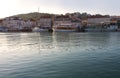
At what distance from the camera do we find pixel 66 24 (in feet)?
470

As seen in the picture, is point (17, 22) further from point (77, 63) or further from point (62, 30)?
point (77, 63)

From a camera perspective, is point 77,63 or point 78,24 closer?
point 77,63

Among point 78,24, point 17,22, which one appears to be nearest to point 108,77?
point 78,24

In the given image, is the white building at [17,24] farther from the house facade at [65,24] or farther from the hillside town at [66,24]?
the house facade at [65,24]

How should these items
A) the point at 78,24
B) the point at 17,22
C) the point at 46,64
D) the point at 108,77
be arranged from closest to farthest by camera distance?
the point at 108,77 < the point at 46,64 < the point at 78,24 < the point at 17,22

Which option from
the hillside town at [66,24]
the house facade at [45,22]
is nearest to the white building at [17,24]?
the hillside town at [66,24]

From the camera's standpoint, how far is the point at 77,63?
21.5 meters

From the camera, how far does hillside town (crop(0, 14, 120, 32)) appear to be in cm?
13788

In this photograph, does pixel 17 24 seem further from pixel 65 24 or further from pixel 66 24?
pixel 66 24

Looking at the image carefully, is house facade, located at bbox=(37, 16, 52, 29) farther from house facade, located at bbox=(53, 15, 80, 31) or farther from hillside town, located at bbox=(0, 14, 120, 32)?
house facade, located at bbox=(53, 15, 80, 31)

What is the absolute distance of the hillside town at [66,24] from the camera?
13788cm

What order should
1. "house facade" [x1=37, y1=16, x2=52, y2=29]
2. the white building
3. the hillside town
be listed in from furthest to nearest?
the white building < "house facade" [x1=37, y1=16, x2=52, y2=29] < the hillside town

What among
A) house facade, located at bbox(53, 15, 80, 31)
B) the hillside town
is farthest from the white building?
house facade, located at bbox(53, 15, 80, 31)

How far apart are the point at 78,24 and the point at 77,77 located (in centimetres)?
13269
